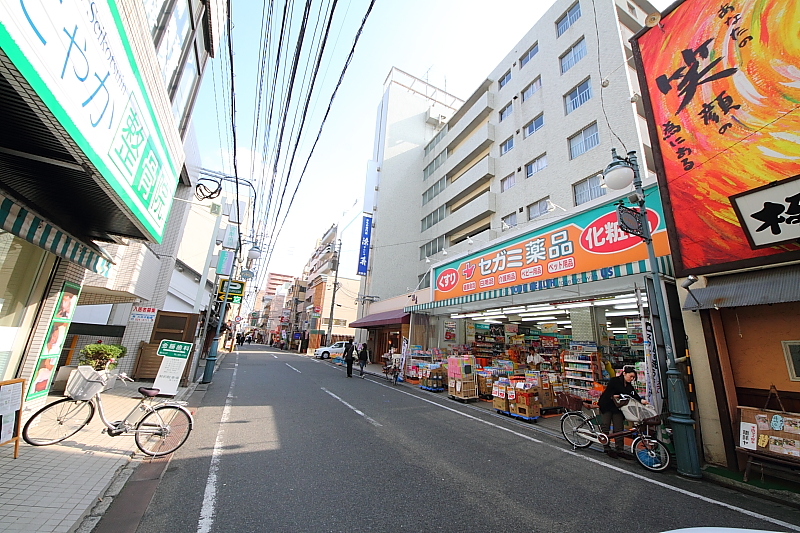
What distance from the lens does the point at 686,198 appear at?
682cm

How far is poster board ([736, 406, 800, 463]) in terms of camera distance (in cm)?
485

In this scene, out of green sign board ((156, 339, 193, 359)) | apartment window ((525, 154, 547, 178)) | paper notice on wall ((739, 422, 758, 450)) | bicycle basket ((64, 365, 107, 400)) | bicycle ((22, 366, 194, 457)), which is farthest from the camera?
apartment window ((525, 154, 547, 178))

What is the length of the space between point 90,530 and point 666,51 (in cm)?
1289

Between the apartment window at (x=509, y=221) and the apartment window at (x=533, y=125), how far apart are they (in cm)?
536

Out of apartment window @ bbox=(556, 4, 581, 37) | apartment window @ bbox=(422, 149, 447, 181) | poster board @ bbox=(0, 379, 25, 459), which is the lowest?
poster board @ bbox=(0, 379, 25, 459)

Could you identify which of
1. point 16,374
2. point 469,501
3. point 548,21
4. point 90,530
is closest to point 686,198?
point 469,501

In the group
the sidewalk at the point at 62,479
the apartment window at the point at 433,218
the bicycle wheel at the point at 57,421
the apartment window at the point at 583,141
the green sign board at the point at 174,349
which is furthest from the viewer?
the apartment window at the point at 433,218

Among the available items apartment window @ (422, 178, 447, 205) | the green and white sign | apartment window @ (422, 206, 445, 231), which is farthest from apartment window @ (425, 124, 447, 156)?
the green and white sign

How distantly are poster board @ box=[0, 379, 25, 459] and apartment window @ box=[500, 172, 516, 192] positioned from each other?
71.1ft

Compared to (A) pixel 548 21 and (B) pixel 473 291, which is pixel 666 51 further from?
(A) pixel 548 21

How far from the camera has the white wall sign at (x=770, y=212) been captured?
5.02 meters

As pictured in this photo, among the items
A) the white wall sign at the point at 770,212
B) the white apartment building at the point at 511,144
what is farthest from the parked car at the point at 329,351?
the white wall sign at the point at 770,212

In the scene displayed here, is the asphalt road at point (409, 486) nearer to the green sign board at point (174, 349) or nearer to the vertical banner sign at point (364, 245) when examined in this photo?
the green sign board at point (174, 349)

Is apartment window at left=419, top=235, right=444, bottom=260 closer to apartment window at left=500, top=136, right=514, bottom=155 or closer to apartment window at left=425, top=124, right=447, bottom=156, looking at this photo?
apartment window at left=500, top=136, right=514, bottom=155
